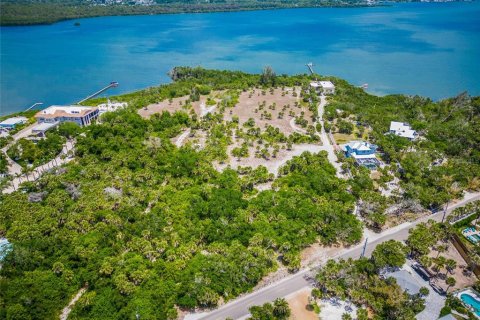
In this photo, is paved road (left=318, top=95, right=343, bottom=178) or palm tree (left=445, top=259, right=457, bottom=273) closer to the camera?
palm tree (left=445, top=259, right=457, bottom=273)

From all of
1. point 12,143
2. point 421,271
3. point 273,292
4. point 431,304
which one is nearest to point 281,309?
point 273,292

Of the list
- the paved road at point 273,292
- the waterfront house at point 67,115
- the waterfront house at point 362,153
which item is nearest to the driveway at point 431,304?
the paved road at point 273,292

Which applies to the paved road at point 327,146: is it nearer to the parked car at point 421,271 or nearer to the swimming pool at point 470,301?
the parked car at point 421,271

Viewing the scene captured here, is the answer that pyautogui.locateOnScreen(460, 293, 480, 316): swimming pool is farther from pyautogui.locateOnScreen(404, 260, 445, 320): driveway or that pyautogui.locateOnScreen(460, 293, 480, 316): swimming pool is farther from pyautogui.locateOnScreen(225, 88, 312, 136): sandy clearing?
pyautogui.locateOnScreen(225, 88, 312, 136): sandy clearing

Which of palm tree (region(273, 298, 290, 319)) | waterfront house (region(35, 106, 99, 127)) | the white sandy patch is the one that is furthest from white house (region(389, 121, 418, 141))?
waterfront house (region(35, 106, 99, 127))

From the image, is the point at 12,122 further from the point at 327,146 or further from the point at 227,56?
the point at 227,56

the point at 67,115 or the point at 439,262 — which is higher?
the point at 67,115
